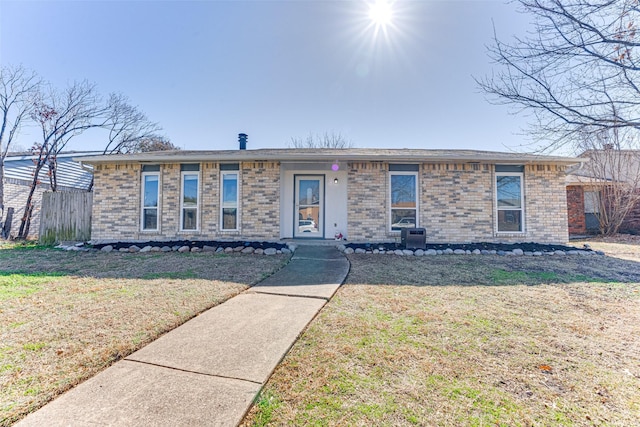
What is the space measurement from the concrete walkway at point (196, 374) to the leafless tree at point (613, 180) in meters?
16.4

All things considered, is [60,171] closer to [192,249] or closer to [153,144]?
[153,144]

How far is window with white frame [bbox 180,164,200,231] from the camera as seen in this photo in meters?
9.02

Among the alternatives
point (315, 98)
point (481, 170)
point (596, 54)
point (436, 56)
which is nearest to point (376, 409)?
point (596, 54)

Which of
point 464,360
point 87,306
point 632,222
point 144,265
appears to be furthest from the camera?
point 632,222

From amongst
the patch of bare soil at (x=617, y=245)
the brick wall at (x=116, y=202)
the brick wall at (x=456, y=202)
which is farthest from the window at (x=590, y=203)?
the brick wall at (x=116, y=202)

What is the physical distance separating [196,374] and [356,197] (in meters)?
7.12

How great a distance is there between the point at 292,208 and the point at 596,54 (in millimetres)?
7743

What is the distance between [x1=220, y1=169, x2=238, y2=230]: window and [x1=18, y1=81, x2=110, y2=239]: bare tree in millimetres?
9575

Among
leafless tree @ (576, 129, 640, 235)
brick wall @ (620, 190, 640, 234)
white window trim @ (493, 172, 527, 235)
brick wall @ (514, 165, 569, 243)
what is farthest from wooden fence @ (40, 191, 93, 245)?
brick wall @ (620, 190, 640, 234)

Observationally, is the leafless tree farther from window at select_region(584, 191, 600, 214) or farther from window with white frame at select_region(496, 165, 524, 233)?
window with white frame at select_region(496, 165, 524, 233)

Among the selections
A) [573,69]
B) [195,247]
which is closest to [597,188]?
[573,69]

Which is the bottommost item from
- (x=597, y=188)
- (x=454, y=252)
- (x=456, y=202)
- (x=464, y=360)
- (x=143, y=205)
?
(x=464, y=360)

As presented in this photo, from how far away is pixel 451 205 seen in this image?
28.9 feet

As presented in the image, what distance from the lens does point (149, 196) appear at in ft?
30.1
